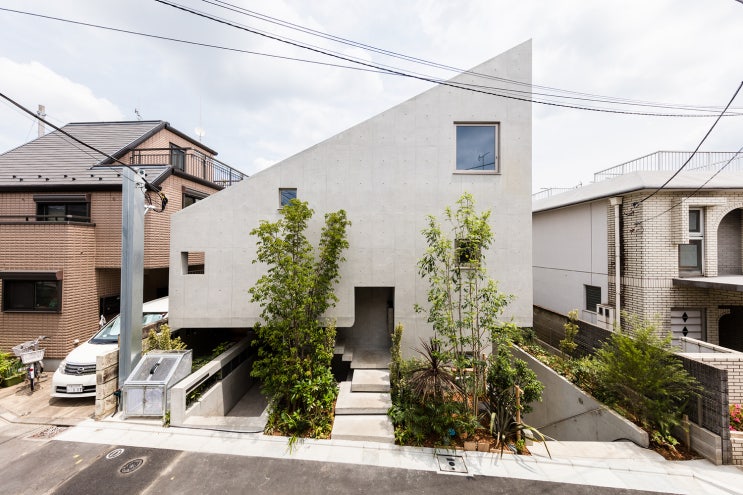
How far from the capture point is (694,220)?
781cm

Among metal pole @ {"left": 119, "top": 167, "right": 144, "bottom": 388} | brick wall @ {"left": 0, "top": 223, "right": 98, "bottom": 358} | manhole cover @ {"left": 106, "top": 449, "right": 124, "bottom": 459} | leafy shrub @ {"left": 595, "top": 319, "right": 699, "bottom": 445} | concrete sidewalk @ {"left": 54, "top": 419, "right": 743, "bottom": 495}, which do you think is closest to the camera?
concrete sidewalk @ {"left": 54, "top": 419, "right": 743, "bottom": 495}

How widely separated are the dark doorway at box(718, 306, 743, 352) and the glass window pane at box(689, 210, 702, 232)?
2652 mm

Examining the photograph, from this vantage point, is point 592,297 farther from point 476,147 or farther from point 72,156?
point 72,156

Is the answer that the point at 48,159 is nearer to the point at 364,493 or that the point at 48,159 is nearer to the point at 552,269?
the point at 364,493

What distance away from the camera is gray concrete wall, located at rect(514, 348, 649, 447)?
4934 mm

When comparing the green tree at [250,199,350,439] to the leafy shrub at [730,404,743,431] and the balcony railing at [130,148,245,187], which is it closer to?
the leafy shrub at [730,404,743,431]

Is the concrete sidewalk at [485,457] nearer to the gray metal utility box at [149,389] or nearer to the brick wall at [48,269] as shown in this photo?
the gray metal utility box at [149,389]

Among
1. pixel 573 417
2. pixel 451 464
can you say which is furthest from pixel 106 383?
pixel 573 417

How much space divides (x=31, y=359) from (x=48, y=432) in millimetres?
2674

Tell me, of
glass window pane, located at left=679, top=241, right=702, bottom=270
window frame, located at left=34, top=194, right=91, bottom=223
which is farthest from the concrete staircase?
window frame, located at left=34, top=194, right=91, bottom=223

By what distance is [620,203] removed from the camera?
325 inches

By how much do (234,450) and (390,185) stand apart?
229 inches

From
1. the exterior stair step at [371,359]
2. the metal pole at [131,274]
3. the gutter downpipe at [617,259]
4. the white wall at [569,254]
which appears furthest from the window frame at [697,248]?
the metal pole at [131,274]

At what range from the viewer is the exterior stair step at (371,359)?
21.4ft
